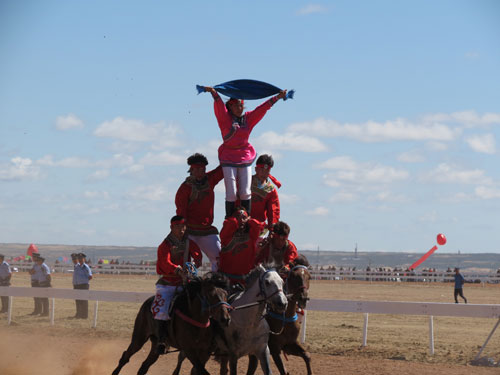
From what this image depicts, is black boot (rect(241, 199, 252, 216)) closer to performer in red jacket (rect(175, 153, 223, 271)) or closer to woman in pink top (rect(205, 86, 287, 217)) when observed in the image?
woman in pink top (rect(205, 86, 287, 217))

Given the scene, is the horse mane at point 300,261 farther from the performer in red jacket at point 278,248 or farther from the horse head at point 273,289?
the horse head at point 273,289

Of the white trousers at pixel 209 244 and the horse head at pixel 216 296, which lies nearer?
the horse head at pixel 216 296

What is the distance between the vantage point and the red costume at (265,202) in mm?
11188

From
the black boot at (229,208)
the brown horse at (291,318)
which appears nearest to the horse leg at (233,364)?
the brown horse at (291,318)

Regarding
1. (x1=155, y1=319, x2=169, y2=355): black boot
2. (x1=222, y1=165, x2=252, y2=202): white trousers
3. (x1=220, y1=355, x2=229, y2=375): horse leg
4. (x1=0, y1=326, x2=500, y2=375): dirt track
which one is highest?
(x1=222, y1=165, x2=252, y2=202): white trousers

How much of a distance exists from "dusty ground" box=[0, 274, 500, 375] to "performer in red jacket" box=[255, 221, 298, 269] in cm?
357

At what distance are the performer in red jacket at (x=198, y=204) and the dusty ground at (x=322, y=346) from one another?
162 inches

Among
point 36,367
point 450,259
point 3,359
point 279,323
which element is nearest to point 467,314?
point 279,323

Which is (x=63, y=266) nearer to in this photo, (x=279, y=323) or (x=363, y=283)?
(x=363, y=283)

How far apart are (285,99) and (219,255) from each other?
243 centimetres

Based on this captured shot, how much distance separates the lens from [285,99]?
10.9m

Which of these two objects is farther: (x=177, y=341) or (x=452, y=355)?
(x=452, y=355)

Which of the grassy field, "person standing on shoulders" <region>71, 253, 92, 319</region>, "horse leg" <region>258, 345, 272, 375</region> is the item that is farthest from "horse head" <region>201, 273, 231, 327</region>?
"person standing on shoulders" <region>71, 253, 92, 319</region>

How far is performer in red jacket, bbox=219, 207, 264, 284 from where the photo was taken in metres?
10.6
